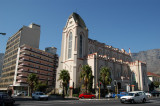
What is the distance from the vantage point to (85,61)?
5275 cm

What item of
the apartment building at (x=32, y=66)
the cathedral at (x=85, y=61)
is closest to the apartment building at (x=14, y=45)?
the apartment building at (x=32, y=66)

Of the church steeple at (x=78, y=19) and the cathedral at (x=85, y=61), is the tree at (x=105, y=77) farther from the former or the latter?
the church steeple at (x=78, y=19)

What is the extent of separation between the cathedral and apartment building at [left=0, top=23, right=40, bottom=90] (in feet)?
112

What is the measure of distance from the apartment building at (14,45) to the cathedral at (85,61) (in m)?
34.2

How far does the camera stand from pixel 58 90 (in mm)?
51031

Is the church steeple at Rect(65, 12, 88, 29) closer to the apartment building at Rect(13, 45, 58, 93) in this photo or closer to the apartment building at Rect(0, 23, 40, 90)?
the apartment building at Rect(13, 45, 58, 93)

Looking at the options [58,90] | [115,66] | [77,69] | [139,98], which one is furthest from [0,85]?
[139,98]

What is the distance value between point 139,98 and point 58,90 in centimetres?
3489

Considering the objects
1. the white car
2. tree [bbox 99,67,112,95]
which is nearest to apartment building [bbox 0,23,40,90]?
tree [bbox 99,67,112,95]

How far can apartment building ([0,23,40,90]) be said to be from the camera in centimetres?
7981

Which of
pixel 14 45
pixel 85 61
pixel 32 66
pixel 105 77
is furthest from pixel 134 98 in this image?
pixel 14 45

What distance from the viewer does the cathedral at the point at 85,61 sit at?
1989 inches

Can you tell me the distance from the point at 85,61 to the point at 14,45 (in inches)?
2117

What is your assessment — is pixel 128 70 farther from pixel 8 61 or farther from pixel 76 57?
pixel 8 61
